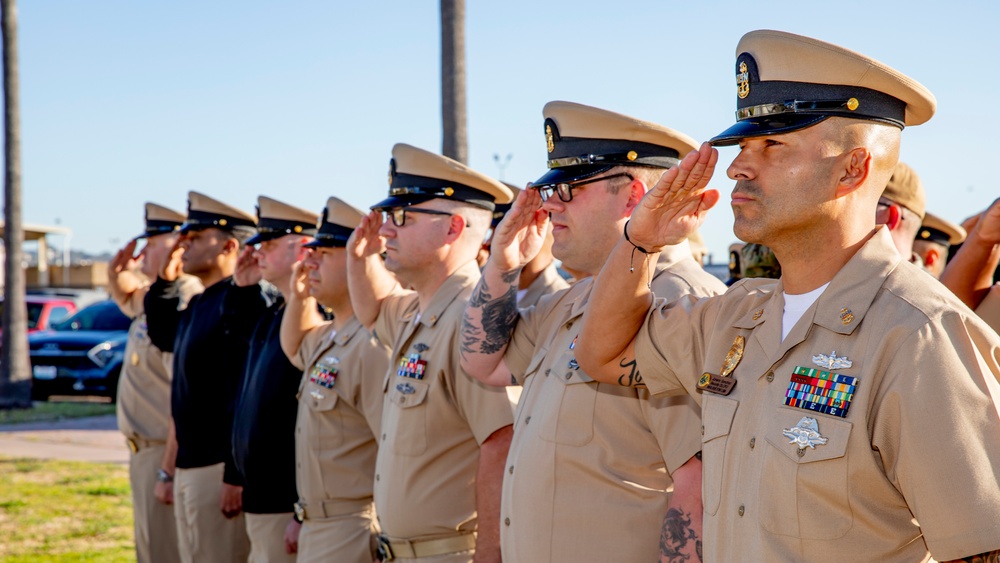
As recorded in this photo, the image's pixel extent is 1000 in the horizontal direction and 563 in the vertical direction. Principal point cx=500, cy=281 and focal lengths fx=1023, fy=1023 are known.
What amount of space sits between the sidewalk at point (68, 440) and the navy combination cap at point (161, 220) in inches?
162

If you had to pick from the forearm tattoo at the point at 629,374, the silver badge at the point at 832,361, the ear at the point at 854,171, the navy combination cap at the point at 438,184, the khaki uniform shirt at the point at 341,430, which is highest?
the ear at the point at 854,171

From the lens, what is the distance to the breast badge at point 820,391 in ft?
6.77

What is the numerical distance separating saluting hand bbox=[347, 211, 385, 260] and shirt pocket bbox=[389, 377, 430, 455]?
0.93m

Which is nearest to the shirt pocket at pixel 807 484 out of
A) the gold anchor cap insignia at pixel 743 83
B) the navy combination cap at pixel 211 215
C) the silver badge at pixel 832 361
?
the silver badge at pixel 832 361

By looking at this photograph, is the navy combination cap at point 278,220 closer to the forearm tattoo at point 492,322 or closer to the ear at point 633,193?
the forearm tattoo at point 492,322

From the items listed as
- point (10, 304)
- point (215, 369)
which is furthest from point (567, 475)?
point (10, 304)

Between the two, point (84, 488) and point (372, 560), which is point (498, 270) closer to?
point (372, 560)

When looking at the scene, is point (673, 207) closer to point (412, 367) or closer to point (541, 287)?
point (412, 367)

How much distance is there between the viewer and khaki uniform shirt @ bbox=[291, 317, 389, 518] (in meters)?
4.60

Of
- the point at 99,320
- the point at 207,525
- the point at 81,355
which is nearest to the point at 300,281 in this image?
the point at 207,525

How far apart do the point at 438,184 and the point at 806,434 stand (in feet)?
8.64

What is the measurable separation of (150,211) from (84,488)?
3.18 metres

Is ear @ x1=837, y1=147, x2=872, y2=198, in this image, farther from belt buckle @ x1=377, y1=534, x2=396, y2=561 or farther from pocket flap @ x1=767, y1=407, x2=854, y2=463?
belt buckle @ x1=377, y1=534, x2=396, y2=561

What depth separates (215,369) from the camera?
600cm
